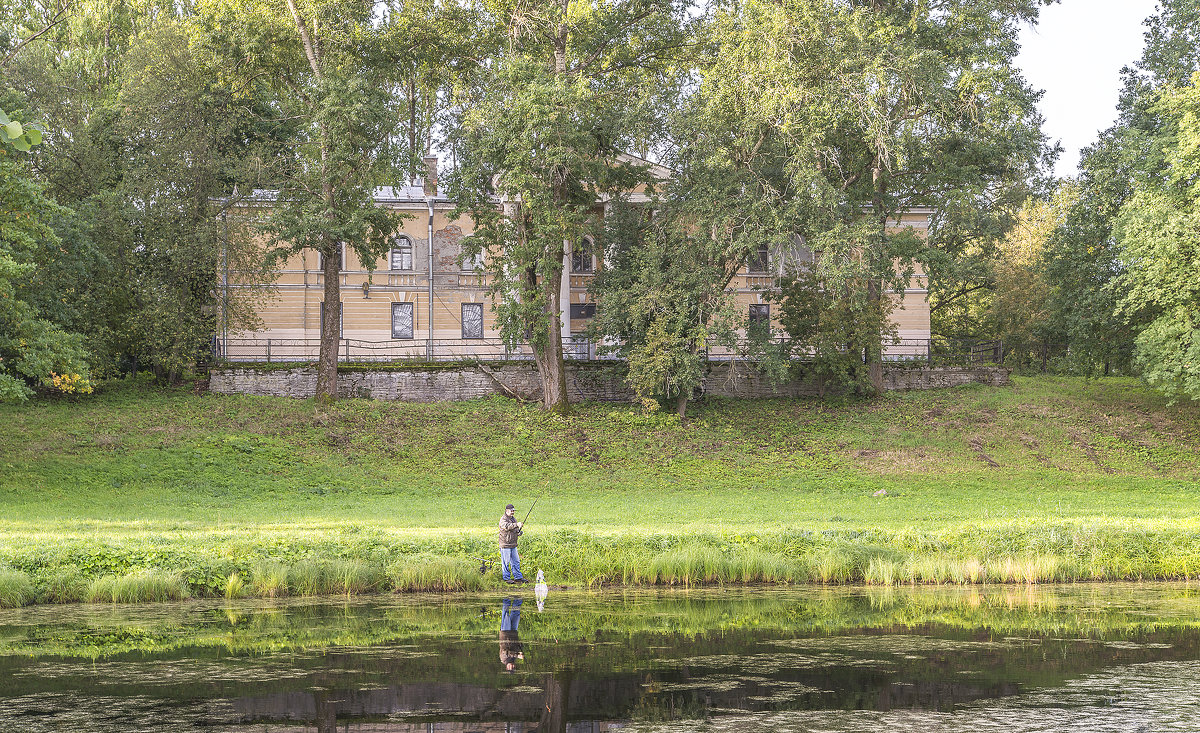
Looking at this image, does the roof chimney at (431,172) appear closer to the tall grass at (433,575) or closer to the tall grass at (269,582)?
the tall grass at (433,575)

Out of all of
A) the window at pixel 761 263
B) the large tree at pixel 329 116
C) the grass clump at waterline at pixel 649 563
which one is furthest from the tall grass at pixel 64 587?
the window at pixel 761 263

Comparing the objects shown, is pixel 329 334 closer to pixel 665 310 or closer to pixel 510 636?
pixel 665 310

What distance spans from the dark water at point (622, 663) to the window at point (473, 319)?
108 ft

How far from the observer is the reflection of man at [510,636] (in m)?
13.3

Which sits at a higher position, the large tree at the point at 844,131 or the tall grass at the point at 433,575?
the large tree at the point at 844,131

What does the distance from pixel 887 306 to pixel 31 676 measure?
112 feet

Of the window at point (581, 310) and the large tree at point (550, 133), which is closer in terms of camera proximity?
the large tree at point (550, 133)

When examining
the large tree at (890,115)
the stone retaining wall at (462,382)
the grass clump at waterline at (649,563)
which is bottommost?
the grass clump at waterline at (649,563)

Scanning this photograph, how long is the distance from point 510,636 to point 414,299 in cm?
3638

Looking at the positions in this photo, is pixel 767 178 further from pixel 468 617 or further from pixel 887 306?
pixel 468 617

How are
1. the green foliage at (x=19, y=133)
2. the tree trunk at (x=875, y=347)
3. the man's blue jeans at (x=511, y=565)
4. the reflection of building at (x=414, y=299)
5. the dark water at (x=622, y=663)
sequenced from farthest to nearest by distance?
1. the reflection of building at (x=414, y=299)
2. the tree trunk at (x=875, y=347)
3. the man's blue jeans at (x=511, y=565)
4. the dark water at (x=622, y=663)
5. the green foliage at (x=19, y=133)

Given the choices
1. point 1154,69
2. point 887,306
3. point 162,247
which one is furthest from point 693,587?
point 1154,69

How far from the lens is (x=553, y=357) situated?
39.2 metres

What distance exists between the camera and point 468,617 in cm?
1606
